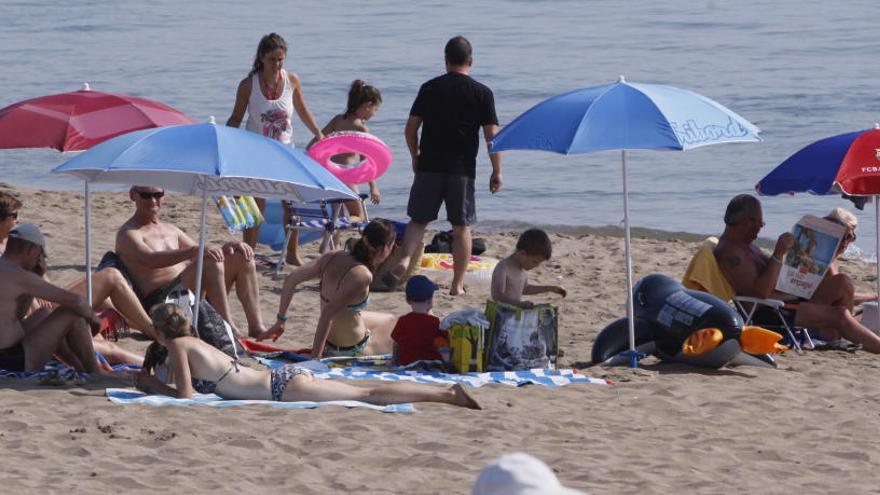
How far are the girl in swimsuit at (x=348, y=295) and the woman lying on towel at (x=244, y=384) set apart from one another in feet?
2.89

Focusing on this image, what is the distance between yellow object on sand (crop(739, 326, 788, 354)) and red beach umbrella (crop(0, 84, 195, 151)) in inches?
115

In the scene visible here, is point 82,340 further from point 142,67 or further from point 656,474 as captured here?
point 142,67

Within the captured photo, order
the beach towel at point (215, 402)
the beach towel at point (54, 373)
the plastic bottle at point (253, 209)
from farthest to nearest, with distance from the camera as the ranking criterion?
the plastic bottle at point (253, 209), the beach towel at point (54, 373), the beach towel at point (215, 402)

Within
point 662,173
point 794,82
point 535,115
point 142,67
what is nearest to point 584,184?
point 662,173

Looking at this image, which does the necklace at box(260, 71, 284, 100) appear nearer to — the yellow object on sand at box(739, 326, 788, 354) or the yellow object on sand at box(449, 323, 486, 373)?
the yellow object on sand at box(449, 323, 486, 373)

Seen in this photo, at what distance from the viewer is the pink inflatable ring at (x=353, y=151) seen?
9781mm

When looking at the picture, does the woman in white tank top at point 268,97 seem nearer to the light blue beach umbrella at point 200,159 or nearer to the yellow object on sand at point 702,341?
the light blue beach umbrella at point 200,159

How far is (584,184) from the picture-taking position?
54.2 ft

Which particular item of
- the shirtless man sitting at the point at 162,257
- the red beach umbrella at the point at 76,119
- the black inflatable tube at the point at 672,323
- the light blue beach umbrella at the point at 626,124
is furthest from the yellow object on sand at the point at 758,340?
the red beach umbrella at the point at 76,119

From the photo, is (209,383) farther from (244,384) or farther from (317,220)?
(317,220)

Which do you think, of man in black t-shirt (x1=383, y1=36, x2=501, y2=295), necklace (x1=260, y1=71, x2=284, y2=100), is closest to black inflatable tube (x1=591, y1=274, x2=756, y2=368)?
man in black t-shirt (x1=383, y1=36, x2=501, y2=295)

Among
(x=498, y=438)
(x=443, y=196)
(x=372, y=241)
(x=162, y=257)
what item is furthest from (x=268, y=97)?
(x=498, y=438)

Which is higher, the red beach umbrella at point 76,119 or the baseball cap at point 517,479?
the red beach umbrella at point 76,119

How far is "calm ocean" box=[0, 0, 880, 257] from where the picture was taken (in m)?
16.1
